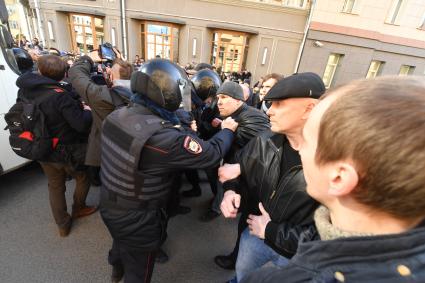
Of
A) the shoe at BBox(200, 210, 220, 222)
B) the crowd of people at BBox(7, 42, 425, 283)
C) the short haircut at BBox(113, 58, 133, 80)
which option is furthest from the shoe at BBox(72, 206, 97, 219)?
the short haircut at BBox(113, 58, 133, 80)

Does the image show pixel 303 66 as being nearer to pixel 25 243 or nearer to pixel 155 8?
pixel 155 8

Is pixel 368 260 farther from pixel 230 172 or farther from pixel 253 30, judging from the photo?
pixel 253 30

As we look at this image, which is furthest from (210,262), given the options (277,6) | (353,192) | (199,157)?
(277,6)

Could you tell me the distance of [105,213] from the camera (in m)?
1.69

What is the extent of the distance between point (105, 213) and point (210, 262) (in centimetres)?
144

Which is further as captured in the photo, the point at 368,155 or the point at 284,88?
the point at 284,88

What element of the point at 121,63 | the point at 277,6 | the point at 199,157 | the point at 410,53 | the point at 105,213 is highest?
the point at 277,6

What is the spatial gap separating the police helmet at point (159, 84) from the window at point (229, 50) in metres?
13.6

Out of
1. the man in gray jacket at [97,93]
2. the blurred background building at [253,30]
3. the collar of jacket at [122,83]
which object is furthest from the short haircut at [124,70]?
the blurred background building at [253,30]

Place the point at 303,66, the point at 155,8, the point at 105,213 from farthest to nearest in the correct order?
the point at 303,66 < the point at 155,8 < the point at 105,213

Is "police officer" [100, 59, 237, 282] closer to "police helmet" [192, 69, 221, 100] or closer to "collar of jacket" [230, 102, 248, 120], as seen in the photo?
"collar of jacket" [230, 102, 248, 120]

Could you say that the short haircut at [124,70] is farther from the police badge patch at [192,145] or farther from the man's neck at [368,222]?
the man's neck at [368,222]

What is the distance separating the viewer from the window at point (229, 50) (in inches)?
552

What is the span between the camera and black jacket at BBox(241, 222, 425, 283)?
497 mm
